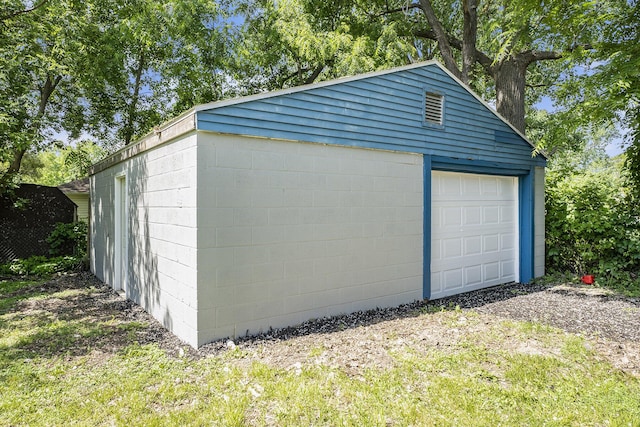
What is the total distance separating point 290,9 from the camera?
11.8 metres

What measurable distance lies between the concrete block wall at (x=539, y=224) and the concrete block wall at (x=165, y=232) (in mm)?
6558

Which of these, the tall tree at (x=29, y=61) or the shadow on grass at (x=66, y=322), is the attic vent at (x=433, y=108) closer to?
the shadow on grass at (x=66, y=322)

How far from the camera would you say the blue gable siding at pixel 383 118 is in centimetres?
423

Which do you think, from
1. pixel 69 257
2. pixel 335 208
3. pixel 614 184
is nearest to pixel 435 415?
pixel 335 208

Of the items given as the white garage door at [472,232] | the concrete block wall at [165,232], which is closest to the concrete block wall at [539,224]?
the white garage door at [472,232]

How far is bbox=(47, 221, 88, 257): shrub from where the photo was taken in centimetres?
1015

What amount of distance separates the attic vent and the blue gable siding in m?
0.10

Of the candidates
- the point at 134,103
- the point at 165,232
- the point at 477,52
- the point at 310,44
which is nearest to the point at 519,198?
the point at 477,52

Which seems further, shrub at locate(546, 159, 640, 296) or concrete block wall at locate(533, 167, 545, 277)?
concrete block wall at locate(533, 167, 545, 277)

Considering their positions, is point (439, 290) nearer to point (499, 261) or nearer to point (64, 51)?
point (499, 261)

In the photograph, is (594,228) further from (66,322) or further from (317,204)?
(66,322)

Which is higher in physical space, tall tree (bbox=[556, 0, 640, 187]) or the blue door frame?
tall tree (bbox=[556, 0, 640, 187])

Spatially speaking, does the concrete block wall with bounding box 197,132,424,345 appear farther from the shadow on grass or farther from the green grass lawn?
the shadow on grass

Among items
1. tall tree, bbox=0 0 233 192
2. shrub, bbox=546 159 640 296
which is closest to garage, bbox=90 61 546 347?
shrub, bbox=546 159 640 296
